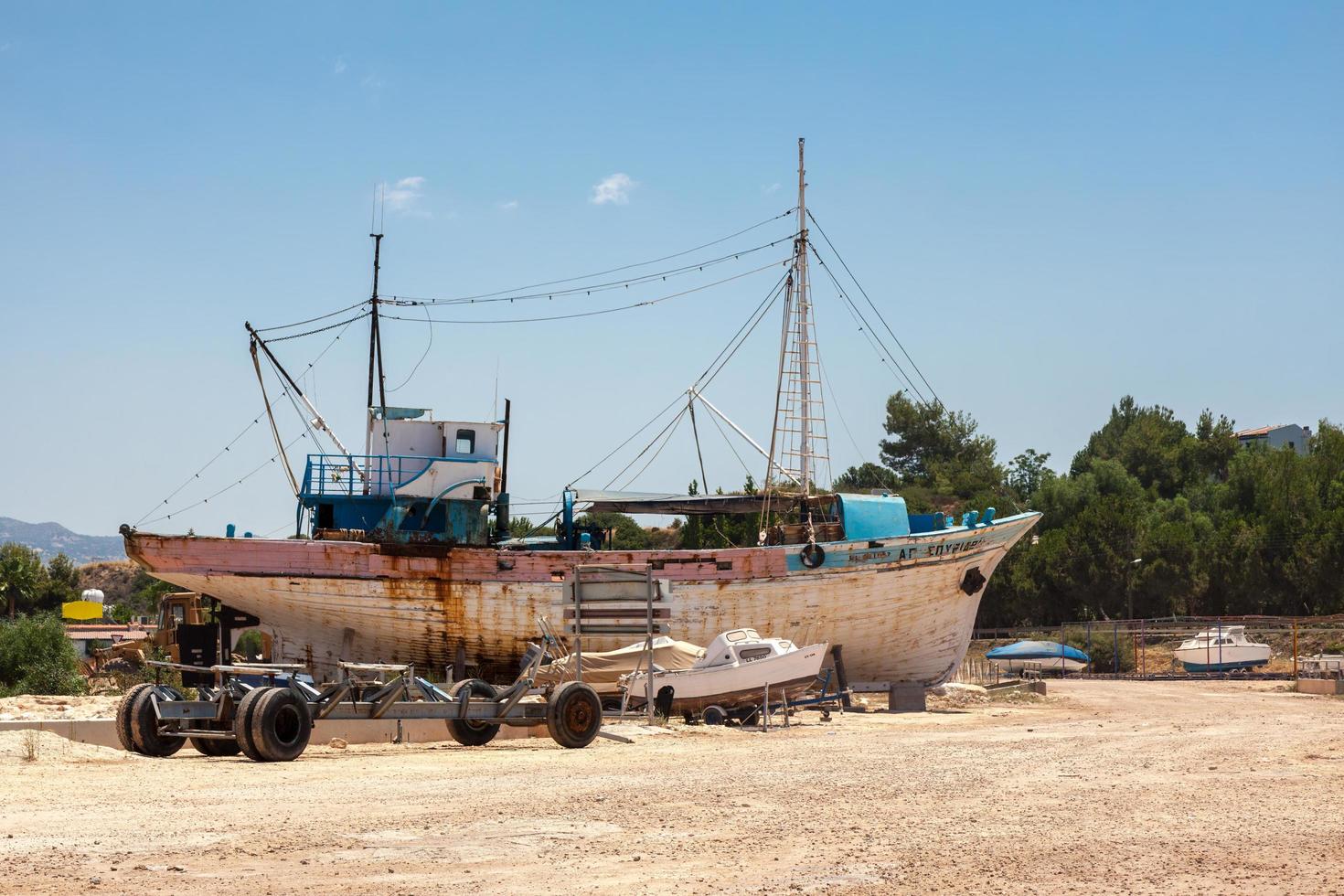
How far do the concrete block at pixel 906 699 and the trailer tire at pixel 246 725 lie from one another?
48.3ft

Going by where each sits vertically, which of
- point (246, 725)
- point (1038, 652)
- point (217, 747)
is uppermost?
point (246, 725)

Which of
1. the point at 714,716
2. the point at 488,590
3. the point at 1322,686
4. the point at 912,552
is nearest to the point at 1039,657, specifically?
the point at 912,552

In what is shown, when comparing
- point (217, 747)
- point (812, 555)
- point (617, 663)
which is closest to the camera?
point (217, 747)

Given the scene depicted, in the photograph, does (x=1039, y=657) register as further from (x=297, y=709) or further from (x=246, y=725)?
(x=246, y=725)

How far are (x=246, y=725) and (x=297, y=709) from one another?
0.57 m

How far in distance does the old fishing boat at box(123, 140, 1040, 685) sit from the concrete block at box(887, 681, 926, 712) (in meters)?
5.85

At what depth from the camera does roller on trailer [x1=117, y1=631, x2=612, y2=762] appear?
1445 cm

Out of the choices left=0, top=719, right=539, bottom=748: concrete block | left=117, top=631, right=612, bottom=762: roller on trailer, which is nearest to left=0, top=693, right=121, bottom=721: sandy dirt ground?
left=0, top=719, right=539, bottom=748: concrete block

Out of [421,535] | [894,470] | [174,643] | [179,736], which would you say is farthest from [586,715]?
[894,470]

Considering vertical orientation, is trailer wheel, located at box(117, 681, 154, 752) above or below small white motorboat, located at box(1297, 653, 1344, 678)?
above

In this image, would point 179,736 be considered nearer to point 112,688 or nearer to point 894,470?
point 112,688

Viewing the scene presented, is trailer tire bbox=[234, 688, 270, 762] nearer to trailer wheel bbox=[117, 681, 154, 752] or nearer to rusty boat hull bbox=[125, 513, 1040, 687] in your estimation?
trailer wheel bbox=[117, 681, 154, 752]

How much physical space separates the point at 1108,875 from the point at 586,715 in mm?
10107

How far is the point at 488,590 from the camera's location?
31.3 meters
